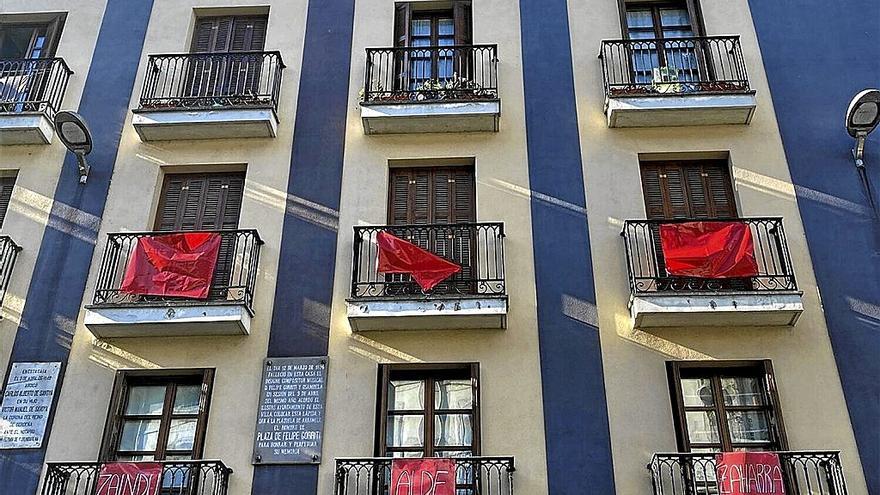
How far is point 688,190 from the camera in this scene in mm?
13039

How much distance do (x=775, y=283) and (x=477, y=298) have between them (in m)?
3.95

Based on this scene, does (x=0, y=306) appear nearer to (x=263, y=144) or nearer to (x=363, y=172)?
(x=263, y=144)

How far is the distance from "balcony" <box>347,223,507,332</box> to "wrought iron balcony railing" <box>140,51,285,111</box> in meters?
3.19

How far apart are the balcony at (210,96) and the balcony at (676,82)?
17.1ft

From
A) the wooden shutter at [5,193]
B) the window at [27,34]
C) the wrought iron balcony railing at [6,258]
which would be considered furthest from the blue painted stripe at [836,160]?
Result: the window at [27,34]

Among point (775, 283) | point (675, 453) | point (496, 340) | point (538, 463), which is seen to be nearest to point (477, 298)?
Answer: point (496, 340)

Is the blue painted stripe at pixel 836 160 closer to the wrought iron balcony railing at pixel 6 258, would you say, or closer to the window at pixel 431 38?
the window at pixel 431 38

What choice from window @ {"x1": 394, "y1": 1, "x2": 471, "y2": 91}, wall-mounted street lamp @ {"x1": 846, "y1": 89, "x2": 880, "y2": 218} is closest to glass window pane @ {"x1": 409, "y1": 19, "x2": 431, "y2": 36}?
window @ {"x1": 394, "y1": 1, "x2": 471, "y2": 91}

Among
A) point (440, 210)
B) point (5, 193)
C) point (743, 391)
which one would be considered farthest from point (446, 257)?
point (5, 193)

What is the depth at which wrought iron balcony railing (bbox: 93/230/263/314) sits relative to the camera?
11922 mm

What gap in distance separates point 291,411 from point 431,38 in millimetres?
6887

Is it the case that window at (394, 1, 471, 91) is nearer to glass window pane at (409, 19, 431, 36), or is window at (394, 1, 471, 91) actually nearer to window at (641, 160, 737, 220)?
glass window pane at (409, 19, 431, 36)

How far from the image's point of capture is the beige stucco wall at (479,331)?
11.1 metres

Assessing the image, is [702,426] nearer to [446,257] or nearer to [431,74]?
[446,257]
